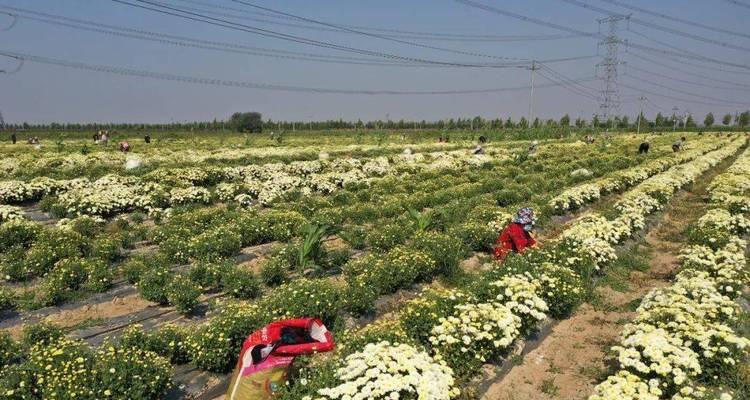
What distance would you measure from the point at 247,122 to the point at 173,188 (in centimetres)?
9378

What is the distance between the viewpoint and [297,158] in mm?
32875

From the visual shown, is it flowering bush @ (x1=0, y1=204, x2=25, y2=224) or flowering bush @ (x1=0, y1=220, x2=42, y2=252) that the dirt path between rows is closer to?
flowering bush @ (x1=0, y1=220, x2=42, y2=252)

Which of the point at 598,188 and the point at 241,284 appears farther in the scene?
the point at 598,188

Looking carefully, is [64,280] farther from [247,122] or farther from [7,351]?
[247,122]

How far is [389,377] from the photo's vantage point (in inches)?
204

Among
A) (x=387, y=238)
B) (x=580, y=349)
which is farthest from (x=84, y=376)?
(x=387, y=238)

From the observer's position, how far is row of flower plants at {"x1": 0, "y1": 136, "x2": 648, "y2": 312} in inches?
377

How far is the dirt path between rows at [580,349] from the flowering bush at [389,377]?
157cm

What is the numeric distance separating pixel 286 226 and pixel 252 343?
27.2 ft

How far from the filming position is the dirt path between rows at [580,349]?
6.86 metres

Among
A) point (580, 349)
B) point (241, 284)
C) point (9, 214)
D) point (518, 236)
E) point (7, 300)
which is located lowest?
point (580, 349)

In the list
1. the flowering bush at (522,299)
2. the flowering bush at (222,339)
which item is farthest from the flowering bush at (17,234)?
the flowering bush at (522,299)

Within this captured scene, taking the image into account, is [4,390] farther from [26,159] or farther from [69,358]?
[26,159]

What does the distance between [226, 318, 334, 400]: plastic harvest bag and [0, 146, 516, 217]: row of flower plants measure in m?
11.8
